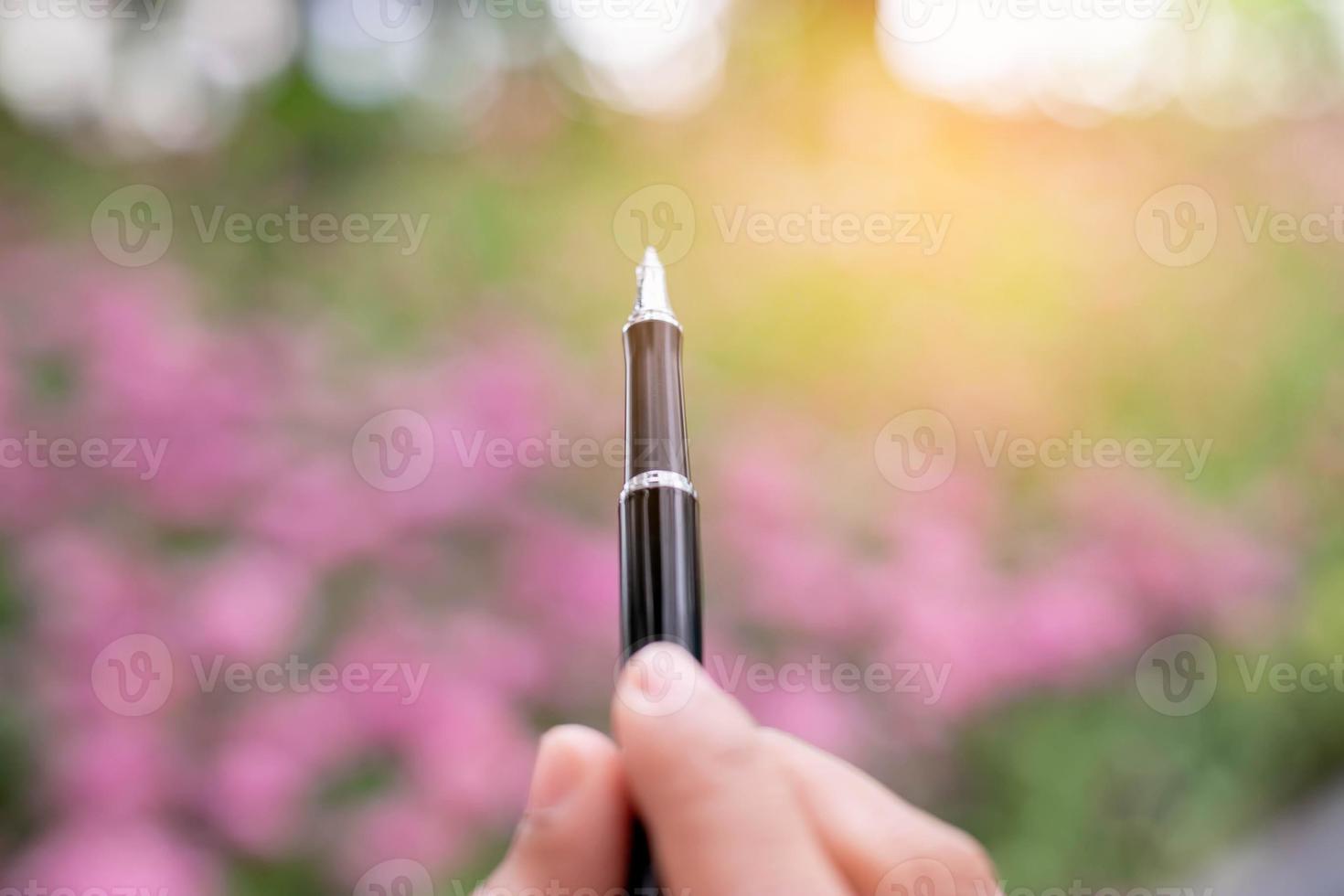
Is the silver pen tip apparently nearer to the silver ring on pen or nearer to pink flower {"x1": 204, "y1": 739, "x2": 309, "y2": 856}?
the silver ring on pen

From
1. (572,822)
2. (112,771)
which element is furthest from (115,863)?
(572,822)

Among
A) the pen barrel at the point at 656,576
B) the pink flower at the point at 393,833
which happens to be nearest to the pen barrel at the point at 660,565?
the pen barrel at the point at 656,576

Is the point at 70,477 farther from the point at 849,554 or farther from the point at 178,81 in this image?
the point at 849,554

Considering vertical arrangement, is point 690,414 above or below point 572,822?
above

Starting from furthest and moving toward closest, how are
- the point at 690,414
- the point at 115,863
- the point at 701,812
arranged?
1. the point at 690,414
2. the point at 115,863
3. the point at 701,812

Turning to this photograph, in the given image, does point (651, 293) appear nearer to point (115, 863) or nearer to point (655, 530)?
point (655, 530)

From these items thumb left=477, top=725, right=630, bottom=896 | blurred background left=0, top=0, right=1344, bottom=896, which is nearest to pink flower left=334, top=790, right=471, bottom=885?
blurred background left=0, top=0, right=1344, bottom=896

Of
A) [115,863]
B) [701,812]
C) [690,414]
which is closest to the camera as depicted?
[701,812]
